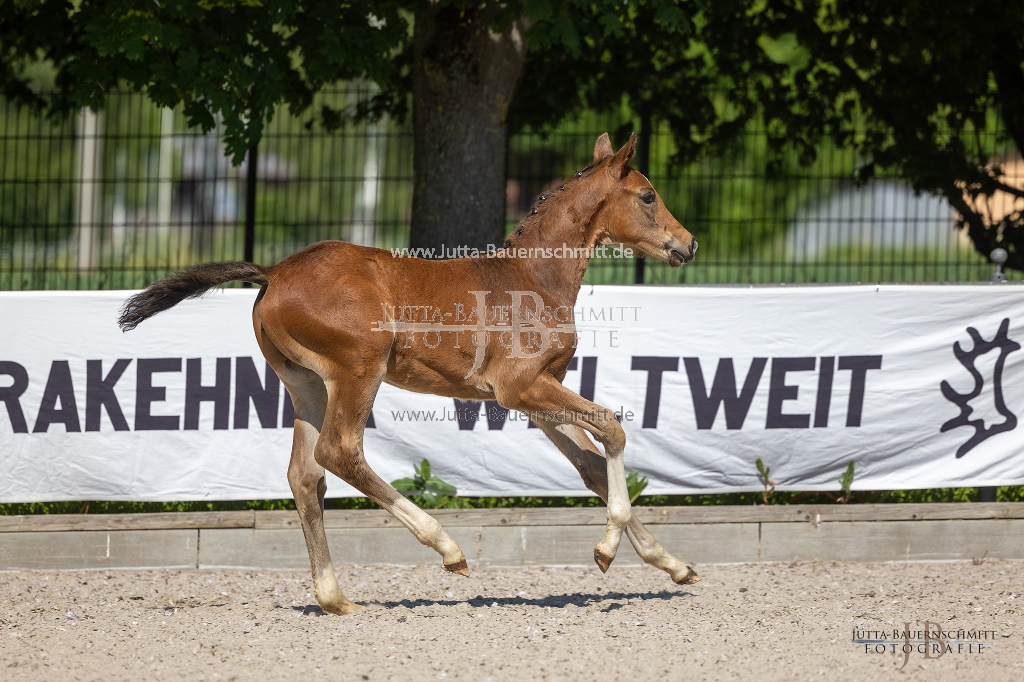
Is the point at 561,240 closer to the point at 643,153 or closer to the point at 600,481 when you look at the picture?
the point at 600,481

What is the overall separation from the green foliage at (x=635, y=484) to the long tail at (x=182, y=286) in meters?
2.63

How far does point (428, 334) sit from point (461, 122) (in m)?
3.10

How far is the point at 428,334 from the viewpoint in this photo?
479 centimetres

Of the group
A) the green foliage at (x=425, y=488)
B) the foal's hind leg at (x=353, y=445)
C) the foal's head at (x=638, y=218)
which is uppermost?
the foal's head at (x=638, y=218)

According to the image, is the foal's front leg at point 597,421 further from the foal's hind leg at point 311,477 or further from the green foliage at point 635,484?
the green foliage at point 635,484

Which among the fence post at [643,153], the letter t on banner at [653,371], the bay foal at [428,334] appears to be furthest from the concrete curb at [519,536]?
the fence post at [643,153]

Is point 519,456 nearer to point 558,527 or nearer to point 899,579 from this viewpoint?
point 558,527

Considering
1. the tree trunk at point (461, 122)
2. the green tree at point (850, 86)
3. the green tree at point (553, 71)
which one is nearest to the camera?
the green tree at point (553, 71)

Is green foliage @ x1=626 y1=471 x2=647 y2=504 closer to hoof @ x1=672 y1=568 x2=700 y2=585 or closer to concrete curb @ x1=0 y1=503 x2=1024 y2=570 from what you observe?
concrete curb @ x1=0 y1=503 x2=1024 y2=570

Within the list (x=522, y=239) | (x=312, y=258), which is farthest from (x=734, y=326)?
(x=312, y=258)

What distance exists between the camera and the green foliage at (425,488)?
20.5ft

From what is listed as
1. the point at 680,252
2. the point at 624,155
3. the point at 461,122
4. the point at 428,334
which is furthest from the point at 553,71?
the point at 428,334

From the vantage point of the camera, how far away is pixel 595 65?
9.30m

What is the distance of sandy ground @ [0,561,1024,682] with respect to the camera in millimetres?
4262
